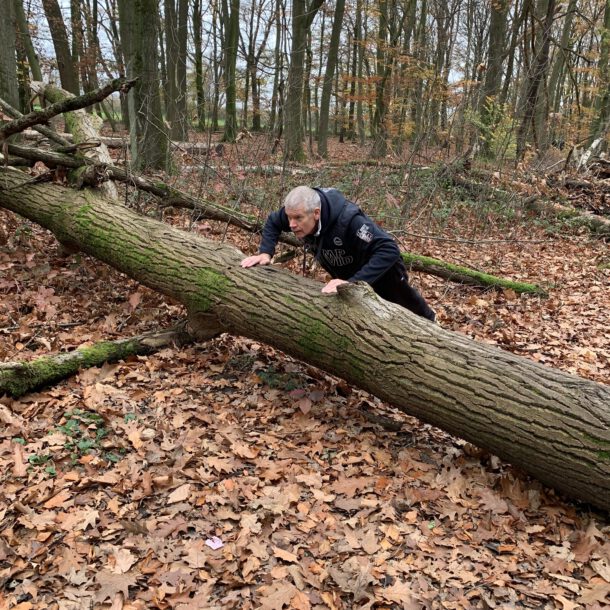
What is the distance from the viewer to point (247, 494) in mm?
3205

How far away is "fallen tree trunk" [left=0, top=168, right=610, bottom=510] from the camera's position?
3.12 metres

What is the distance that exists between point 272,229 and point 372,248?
1.03 metres

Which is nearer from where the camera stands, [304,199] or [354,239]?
[304,199]

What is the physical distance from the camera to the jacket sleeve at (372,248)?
4.12 meters

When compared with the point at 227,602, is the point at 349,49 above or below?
above

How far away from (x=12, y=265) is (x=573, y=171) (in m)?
13.3

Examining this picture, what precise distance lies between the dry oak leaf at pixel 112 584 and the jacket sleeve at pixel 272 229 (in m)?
2.90

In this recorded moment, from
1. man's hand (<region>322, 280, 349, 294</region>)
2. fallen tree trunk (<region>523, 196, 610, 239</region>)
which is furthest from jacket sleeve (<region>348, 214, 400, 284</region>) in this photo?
fallen tree trunk (<region>523, 196, 610, 239</region>)

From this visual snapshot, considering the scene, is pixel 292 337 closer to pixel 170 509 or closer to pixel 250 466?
pixel 250 466

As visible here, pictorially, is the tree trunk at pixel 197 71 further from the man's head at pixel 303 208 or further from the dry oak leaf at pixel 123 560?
the dry oak leaf at pixel 123 560

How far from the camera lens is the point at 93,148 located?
6.46 m

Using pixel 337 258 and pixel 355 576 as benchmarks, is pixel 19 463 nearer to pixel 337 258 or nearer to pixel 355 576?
pixel 355 576

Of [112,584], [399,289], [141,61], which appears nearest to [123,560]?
[112,584]

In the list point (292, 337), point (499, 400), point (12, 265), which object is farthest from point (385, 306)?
point (12, 265)
